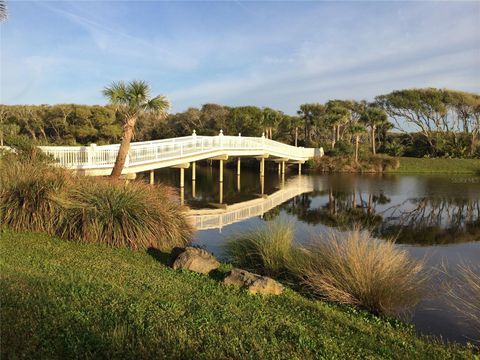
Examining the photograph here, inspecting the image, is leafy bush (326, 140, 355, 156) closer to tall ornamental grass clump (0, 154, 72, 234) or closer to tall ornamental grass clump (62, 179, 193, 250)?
tall ornamental grass clump (62, 179, 193, 250)

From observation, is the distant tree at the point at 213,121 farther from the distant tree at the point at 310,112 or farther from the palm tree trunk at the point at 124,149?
the palm tree trunk at the point at 124,149

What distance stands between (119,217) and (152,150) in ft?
39.7

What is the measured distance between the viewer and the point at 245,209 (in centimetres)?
1842

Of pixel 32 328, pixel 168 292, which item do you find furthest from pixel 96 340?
pixel 168 292

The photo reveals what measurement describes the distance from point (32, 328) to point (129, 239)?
16.2 ft

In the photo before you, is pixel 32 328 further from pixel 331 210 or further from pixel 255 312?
pixel 331 210

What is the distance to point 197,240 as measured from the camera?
1234 centimetres

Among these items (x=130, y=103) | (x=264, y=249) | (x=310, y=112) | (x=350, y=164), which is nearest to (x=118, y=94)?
(x=130, y=103)

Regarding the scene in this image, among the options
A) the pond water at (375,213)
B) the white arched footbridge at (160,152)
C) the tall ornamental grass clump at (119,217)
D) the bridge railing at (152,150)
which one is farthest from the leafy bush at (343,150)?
the tall ornamental grass clump at (119,217)

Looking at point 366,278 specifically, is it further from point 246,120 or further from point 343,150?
point 246,120

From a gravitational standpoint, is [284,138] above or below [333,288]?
above

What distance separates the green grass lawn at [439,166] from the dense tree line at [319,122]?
4.16m

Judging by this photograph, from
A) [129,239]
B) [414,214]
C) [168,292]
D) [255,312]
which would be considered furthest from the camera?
[414,214]

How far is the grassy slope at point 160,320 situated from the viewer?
3854 millimetres
